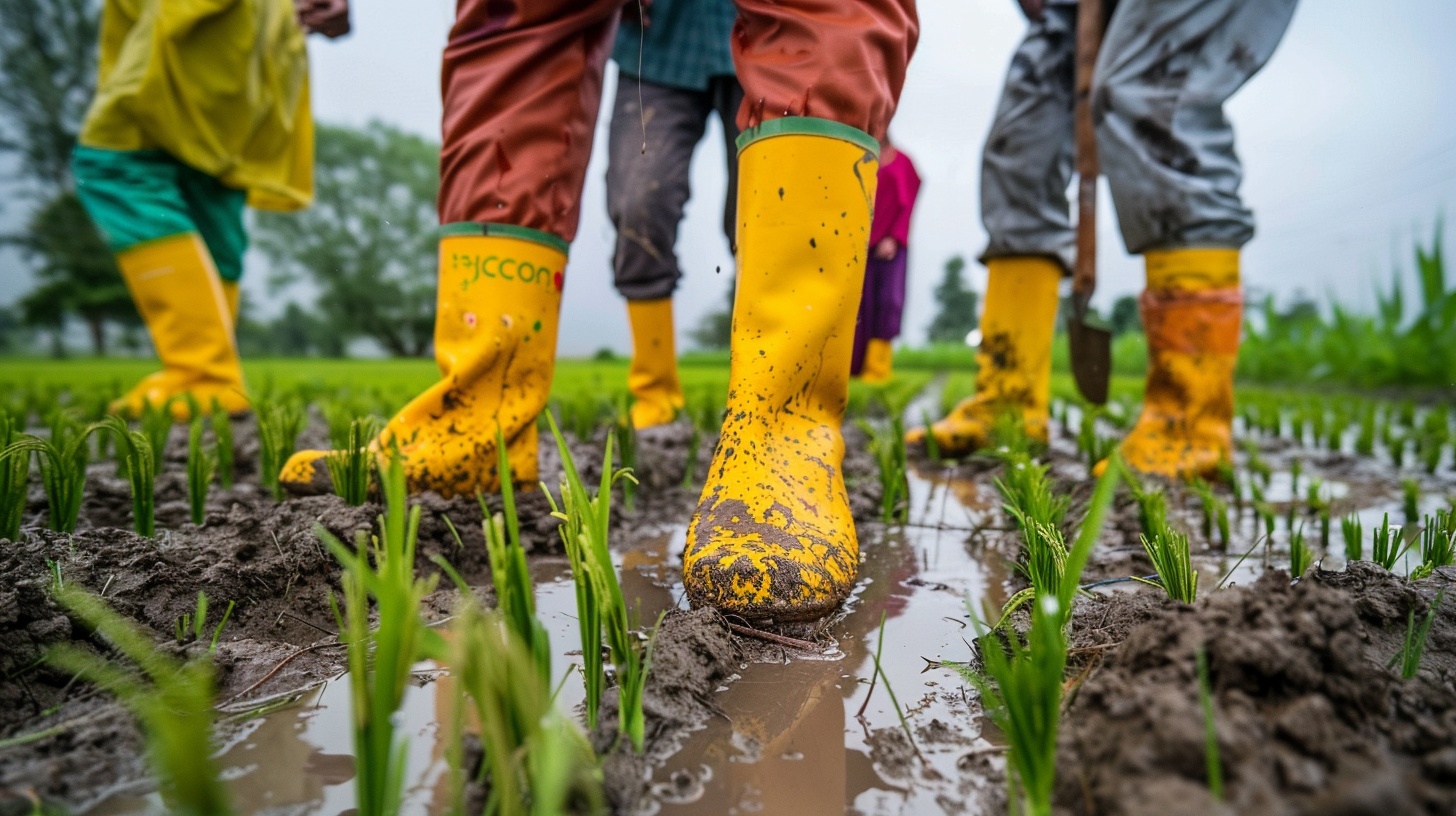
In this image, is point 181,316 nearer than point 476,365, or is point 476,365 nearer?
point 476,365

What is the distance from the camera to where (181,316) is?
2740mm

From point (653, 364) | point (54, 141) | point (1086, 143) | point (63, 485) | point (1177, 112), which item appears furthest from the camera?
point (54, 141)

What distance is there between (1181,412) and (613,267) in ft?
6.52

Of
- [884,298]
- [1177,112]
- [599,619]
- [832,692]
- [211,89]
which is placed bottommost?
[832,692]

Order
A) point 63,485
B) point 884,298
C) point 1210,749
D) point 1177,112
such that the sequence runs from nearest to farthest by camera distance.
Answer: point 1210,749 < point 63,485 < point 1177,112 < point 884,298

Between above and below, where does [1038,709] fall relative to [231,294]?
below

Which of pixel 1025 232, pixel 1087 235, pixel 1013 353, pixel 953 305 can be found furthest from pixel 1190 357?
pixel 953 305

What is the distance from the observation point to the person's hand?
7.81 ft

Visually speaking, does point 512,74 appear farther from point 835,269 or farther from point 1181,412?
point 1181,412

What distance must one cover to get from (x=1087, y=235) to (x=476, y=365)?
70.7 inches

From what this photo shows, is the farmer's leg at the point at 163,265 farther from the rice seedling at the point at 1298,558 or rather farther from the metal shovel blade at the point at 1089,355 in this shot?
the rice seedling at the point at 1298,558

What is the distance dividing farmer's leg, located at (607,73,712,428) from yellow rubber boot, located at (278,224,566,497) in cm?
115

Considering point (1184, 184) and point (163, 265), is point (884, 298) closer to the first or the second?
point (1184, 184)

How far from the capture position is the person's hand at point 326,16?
2.38 m
